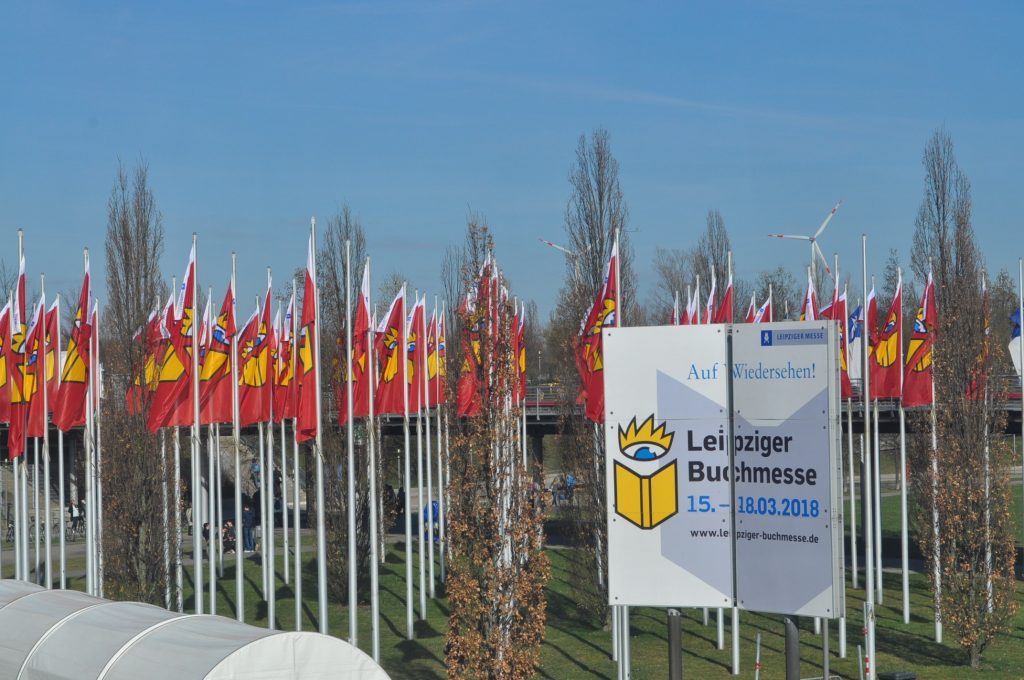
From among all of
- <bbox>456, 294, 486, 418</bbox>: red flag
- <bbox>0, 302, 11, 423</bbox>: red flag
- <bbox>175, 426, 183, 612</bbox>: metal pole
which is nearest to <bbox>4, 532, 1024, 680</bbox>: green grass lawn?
<bbox>175, 426, 183, 612</bbox>: metal pole

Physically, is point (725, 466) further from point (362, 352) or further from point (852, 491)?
point (362, 352)

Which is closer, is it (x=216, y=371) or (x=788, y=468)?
(x=788, y=468)

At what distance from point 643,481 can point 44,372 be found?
1803 cm

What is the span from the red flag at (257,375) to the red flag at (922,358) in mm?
13589

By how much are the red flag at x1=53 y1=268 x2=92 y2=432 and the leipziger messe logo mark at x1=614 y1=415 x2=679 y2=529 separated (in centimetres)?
1705

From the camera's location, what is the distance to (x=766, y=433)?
10516 millimetres

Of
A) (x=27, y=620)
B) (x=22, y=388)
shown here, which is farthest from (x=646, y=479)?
(x=22, y=388)

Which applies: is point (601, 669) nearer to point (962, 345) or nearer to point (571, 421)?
point (571, 421)

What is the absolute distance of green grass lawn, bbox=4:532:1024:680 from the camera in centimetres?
2380

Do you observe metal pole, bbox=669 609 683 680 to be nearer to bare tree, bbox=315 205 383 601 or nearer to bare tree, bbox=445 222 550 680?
bare tree, bbox=445 222 550 680

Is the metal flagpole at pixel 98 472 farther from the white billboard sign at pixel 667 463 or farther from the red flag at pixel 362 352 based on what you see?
the white billboard sign at pixel 667 463

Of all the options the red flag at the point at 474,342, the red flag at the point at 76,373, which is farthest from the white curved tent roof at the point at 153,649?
the red flag at the point at 76,373

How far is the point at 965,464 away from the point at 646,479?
51.9 ft

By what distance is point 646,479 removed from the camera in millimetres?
Answer: 11133
